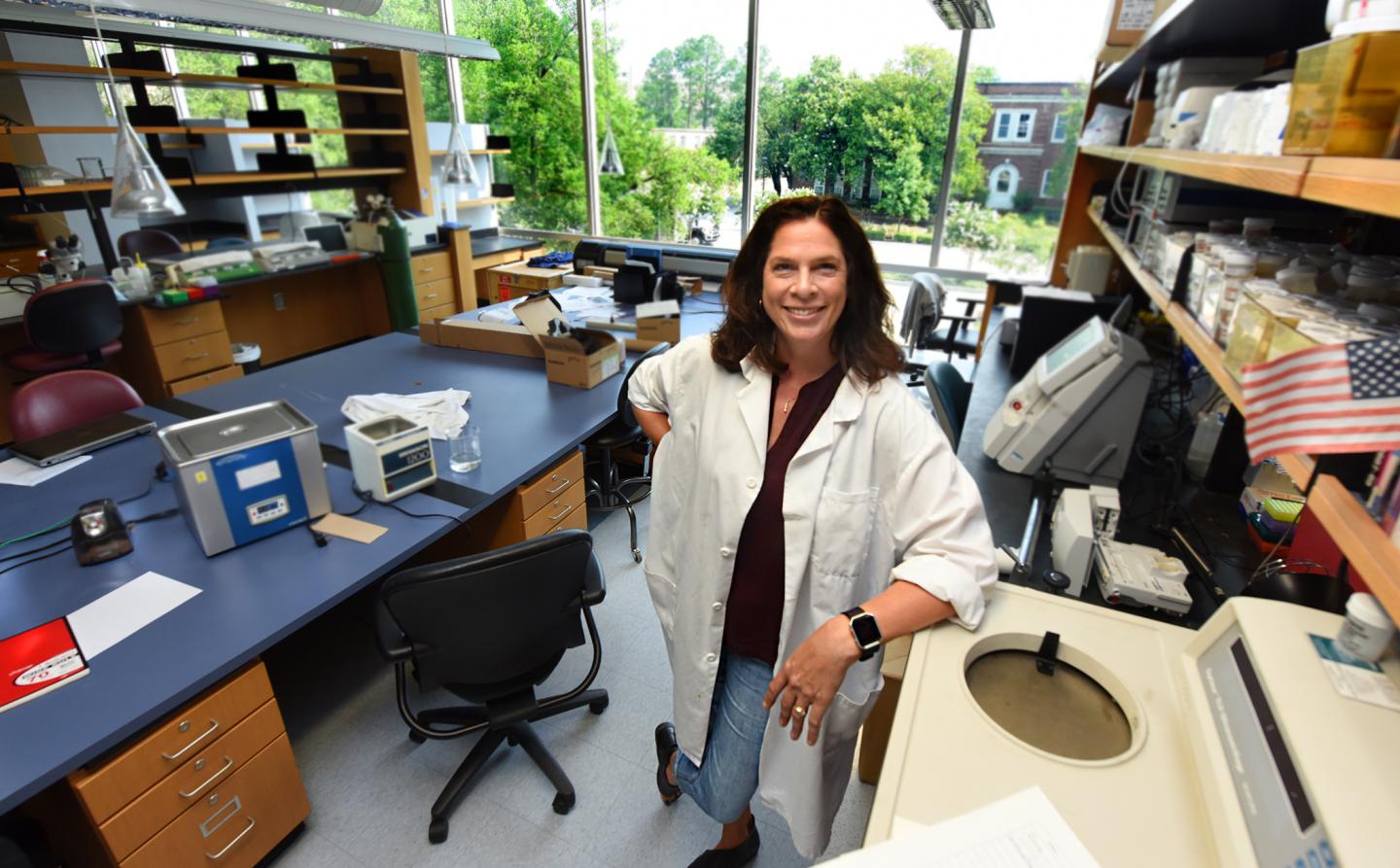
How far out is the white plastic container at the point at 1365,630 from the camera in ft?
2.36

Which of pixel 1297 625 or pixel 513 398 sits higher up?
pixel 1297 625

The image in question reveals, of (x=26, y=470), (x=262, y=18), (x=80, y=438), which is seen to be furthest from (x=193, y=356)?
(x=26, y=470)

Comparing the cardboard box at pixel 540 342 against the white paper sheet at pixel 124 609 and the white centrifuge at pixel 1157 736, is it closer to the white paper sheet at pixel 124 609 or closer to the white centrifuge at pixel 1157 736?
the white paper sheet at pixel 124 609

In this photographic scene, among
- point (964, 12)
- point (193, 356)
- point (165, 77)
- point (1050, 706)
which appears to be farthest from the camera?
point (193, 356)

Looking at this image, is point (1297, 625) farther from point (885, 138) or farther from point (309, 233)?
point (309, 233)

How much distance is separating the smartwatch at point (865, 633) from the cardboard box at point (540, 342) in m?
2.09

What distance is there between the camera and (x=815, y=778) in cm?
132

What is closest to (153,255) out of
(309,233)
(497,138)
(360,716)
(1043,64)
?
(309,233)

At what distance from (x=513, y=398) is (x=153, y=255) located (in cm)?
482

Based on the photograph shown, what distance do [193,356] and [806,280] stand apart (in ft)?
15.3

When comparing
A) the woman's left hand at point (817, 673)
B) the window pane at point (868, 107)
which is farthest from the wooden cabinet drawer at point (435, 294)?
the woman's left hand at point (817, 673)

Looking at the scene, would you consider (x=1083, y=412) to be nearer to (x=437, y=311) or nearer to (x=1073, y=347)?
(x=1073, y=347)

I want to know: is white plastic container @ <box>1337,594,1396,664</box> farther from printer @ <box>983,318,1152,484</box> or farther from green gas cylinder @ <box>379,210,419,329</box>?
green gas cylinder @ <box>379,210,419,329</box>

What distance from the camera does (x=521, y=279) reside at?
525 centimetres
